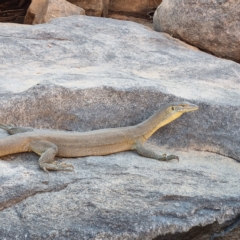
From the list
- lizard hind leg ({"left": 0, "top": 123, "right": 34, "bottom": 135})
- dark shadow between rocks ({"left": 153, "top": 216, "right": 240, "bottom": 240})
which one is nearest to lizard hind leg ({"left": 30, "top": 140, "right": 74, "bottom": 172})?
lizard hind leg ({"left": 0, "top": 123, "right": 34, "bottom": 135})

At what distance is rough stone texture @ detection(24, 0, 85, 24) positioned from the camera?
440 inches

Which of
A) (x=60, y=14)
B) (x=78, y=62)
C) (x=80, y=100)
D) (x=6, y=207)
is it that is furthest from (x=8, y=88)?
(x=60, y=14)

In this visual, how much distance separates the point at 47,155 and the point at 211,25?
18.5 feet

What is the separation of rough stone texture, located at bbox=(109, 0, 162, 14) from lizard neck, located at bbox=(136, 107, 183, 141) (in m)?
10.4

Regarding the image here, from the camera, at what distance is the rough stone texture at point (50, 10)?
11.2 m

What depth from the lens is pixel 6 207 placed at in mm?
3527

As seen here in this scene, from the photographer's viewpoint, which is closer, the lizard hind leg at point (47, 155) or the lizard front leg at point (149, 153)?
the lizard hind leg at point (47, 155)

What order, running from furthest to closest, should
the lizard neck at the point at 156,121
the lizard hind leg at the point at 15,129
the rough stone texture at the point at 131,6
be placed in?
the rough stone texture at the point at 131,6 < the lizard neck at the point at 156,121 < the lizard hind leg at the point at 15,129

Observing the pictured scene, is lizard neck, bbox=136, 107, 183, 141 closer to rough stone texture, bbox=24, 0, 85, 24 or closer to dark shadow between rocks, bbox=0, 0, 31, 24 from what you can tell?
rough stone texture, bbox=24, 0, 85, 24

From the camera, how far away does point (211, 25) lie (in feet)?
29.0

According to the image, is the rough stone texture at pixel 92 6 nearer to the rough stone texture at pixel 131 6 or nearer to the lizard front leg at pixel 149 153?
the rough stone texture at pixel 131 6

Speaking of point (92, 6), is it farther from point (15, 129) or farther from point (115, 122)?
point (15, 129)

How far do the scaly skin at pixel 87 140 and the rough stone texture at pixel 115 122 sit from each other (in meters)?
0.11

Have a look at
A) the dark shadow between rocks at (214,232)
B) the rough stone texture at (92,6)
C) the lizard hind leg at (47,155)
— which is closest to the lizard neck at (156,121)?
the lizard hind leg at (47,155)
